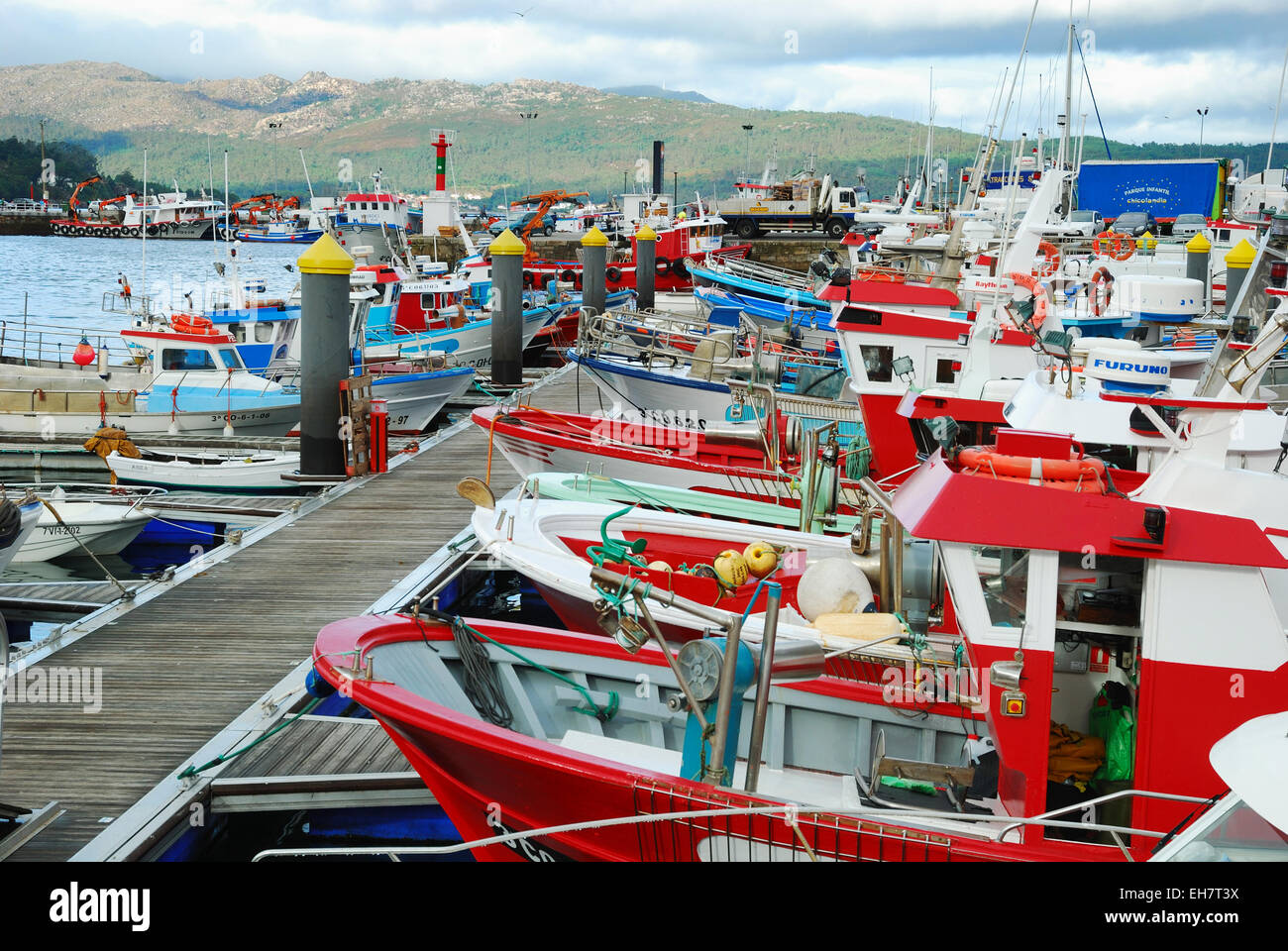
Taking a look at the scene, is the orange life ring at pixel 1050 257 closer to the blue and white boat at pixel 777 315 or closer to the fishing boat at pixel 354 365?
the blue and white boat at pixel 777 315

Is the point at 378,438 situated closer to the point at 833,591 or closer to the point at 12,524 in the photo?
the point at 12,524

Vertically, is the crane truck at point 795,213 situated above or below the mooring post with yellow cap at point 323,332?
above

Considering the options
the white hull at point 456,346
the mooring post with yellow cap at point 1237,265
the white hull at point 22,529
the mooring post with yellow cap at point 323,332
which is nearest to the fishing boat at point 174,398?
the white hull at point 456,346

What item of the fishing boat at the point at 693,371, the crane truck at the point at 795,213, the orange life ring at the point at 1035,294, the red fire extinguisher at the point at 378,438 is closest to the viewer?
the orange life ring at the point at 1035,294

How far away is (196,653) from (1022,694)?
5.39m

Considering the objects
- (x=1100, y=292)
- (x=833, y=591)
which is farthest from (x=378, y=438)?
(x=1100, y=292)

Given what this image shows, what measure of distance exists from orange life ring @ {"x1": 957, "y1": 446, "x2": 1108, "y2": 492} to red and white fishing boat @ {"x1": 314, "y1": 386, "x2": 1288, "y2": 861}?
12 mm

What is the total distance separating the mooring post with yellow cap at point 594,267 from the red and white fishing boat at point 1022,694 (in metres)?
19.1

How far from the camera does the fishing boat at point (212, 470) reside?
13.7m

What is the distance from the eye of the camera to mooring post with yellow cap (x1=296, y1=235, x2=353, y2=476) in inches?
474

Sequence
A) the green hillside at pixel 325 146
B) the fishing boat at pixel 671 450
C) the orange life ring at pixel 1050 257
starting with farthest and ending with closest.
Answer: the green hillside at pixel 325 146 → the orange life ring at pixel 1050 257 → the fishing boat at pixel 671 450

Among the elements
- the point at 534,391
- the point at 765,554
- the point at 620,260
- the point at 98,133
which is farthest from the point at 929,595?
the point at 98,133

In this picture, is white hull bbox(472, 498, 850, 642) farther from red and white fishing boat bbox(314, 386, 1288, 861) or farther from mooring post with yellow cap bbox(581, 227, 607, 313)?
mooring post with yellow cap bbox(581, 227, 607, 313)
